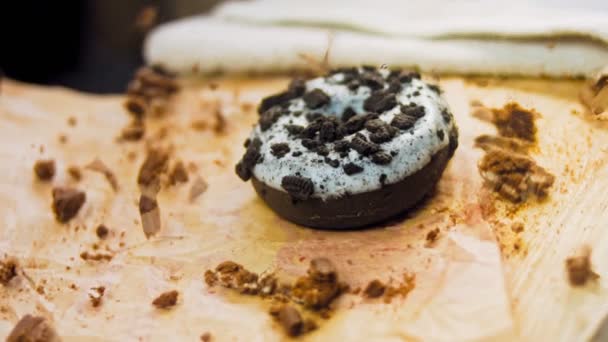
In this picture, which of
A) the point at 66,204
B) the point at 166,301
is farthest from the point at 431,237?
the point at 66,204

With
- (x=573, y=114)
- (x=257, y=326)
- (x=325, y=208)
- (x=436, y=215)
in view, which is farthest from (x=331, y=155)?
(x=573, y=114)

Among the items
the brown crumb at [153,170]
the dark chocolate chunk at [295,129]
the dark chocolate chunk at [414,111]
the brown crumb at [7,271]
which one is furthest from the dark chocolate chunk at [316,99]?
the brown crumb at [7,271]

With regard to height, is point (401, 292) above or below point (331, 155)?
below

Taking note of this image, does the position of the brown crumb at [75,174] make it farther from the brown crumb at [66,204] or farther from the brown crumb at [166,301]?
the brown crumb at [166,301]

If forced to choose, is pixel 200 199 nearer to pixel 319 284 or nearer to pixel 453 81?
pixel 319 284

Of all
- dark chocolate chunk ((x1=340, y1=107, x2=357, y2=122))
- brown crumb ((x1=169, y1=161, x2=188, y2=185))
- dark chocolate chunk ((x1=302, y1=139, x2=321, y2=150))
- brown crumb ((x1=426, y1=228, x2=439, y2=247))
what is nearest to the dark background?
→ brown crumb ((x1=169, y1=161, x2=188, y2=185))

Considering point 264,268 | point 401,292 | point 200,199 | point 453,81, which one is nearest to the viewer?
point 401,292

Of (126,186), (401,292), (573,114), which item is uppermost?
(573,114)
